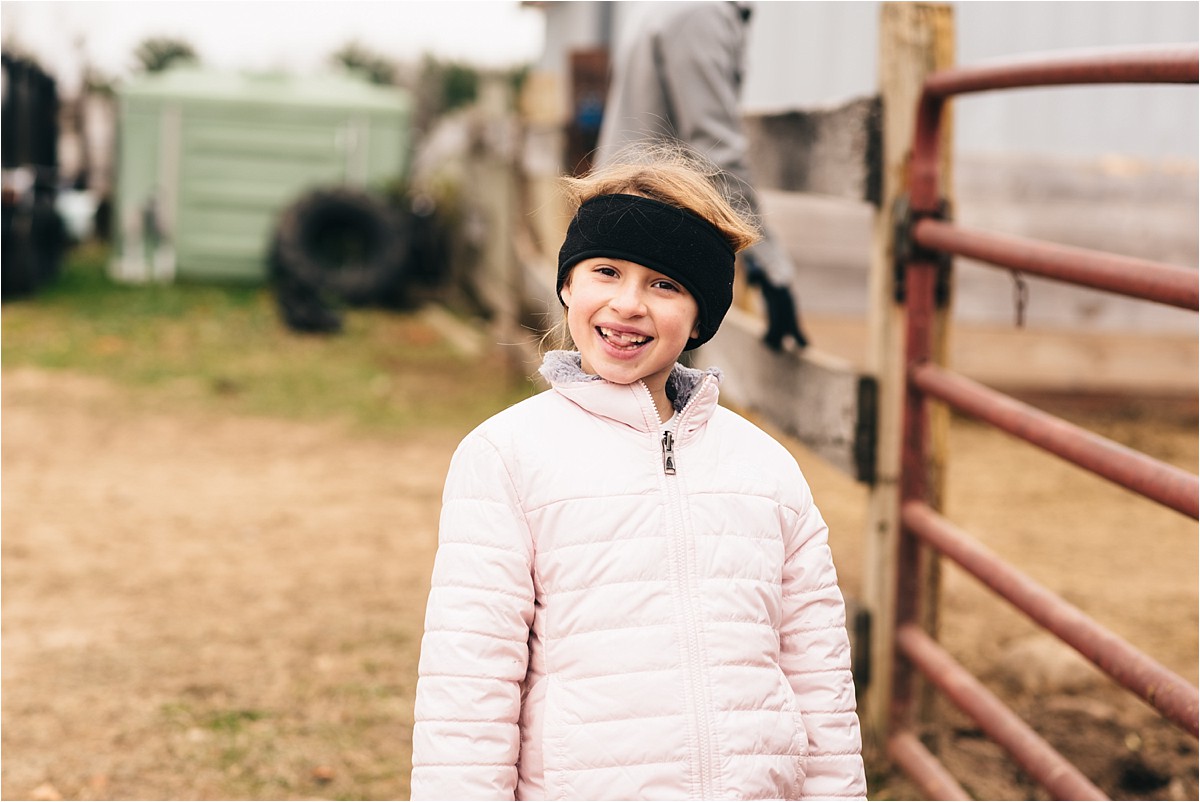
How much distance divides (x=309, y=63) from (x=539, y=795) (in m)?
31.9

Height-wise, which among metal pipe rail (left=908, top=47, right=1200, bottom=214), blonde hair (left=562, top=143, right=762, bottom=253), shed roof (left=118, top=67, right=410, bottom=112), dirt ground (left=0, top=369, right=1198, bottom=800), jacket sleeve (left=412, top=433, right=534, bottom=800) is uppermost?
shed roof (left=118, top=67, right=410, bottom=112)

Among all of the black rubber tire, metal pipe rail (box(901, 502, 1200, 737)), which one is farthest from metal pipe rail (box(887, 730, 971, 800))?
the black rubber tire

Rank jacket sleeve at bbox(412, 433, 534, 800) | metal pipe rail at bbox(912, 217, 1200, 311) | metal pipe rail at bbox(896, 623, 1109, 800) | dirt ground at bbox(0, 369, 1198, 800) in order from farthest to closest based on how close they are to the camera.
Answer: dirt ground at bbox(0, 369, 1198, 800)
metal pipe rail at bbox(896, 623, 1109, 800)
metal pipe rail at bbox(912, 217, 1200, 311)
jacket sleeve at bbox(412, 433, 534, 800)

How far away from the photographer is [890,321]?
3.14 m

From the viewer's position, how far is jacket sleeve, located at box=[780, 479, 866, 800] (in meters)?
1.87

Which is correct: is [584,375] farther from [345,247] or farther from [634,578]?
[345,247]

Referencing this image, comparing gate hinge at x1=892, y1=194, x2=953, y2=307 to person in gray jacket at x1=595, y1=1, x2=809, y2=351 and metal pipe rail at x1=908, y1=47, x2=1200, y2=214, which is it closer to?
metal pipe rail at x1=908, y1=47, x2=1200, y2=214

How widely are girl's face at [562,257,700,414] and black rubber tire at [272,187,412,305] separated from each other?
1031 centimetres

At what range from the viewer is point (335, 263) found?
13.1 meters

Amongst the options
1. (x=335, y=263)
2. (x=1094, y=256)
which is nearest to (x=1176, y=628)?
(x=1094, y=256)

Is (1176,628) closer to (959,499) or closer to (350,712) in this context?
(959,499)

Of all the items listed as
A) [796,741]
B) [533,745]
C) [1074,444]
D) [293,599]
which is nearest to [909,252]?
[1074,444]

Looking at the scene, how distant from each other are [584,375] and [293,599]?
2.81 meters

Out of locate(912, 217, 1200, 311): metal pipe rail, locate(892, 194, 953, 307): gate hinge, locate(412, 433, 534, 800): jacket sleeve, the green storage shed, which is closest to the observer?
locate(412, 433, 534, 800): jacket sleeve
